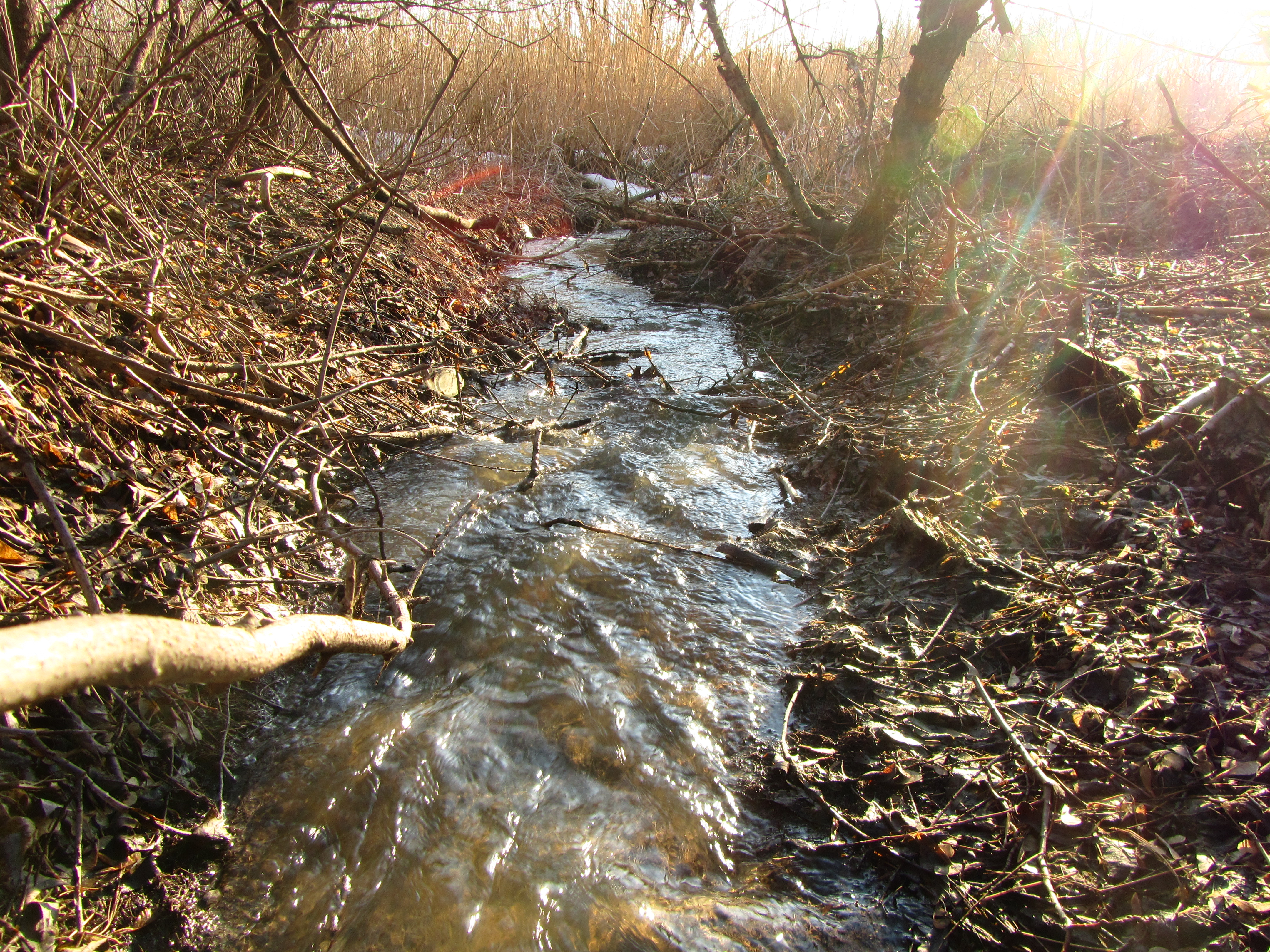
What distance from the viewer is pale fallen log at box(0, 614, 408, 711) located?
Answer: 70 centimetres

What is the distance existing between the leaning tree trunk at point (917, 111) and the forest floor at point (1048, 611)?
3.43 ft

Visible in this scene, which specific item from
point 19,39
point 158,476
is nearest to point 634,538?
point 158,476

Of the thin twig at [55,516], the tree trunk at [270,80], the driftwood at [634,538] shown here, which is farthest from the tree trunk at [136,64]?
the driftwood at [634,538]

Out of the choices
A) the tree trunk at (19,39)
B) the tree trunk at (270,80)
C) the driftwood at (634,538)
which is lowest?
the driftwood at (634,538)

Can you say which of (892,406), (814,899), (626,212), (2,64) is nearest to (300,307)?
(2,64)

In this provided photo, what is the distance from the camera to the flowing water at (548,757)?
141 centimetres

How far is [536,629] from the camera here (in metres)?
2.21

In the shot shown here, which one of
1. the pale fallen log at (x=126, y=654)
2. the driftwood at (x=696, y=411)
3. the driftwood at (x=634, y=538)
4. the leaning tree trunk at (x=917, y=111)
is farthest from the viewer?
the leaning tree trunk at (x=917, y=111)

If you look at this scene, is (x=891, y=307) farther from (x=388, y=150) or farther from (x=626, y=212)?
(x=388, y=150)

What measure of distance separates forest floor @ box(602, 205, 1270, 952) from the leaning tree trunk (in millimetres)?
1047

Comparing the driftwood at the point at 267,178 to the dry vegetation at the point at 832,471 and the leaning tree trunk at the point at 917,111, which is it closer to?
the dry vegetation at the point at 832,471

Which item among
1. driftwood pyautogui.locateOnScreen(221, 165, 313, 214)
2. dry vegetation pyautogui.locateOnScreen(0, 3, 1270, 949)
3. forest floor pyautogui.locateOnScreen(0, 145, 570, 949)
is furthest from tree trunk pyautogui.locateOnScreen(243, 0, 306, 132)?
forest floor pyautogui.locateOnScreen(0, 145, 570, 949)

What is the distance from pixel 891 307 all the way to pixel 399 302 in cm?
298

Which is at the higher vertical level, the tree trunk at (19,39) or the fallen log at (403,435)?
the tree trunk at (19,39)
